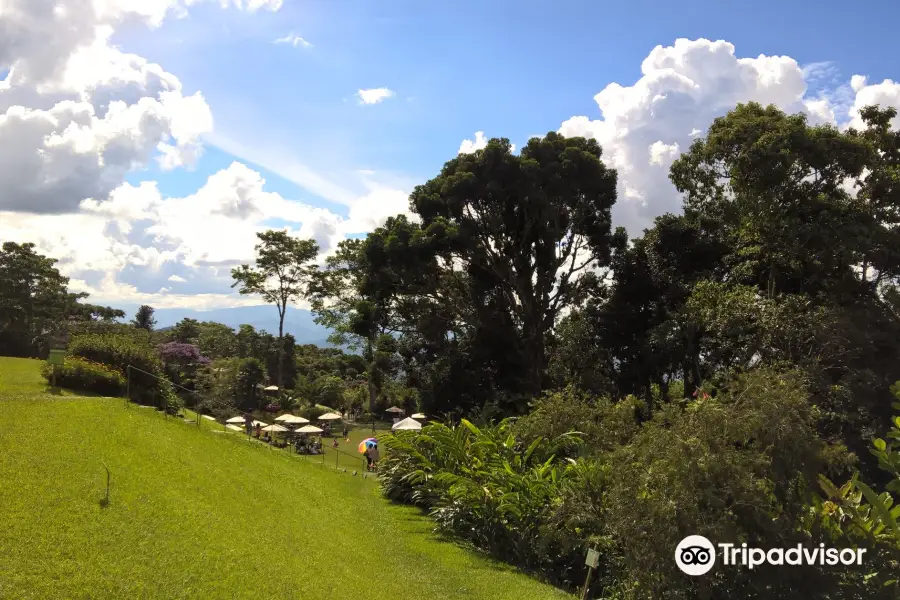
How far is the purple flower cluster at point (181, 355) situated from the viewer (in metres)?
38.3

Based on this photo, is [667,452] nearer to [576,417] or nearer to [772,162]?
[576,417]

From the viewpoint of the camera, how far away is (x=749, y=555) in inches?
270

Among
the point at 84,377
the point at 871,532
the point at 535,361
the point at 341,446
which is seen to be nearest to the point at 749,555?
the point at 871,532

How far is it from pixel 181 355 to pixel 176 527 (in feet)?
118

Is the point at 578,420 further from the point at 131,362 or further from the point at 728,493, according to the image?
the point at 131,362

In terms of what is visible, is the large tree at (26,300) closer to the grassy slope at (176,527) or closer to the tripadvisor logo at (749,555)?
the grassy slope at (176,527)

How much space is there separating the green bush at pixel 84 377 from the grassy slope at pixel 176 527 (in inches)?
39.6

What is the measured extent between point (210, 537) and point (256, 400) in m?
31.8

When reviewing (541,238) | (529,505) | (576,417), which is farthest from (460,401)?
(529,505)

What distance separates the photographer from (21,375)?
14758 millimetres

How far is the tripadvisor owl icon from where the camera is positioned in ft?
21.3

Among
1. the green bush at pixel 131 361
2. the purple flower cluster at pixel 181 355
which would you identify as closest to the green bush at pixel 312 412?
the purple flower cluster at pixel 181 355

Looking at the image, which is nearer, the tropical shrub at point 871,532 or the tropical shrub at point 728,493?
the tropical shrub at point 871,532

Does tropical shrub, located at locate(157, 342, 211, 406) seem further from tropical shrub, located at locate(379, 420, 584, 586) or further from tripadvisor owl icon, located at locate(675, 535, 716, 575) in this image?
tripadvisor owl icon, located at locate(675, 535, 716, 575)
